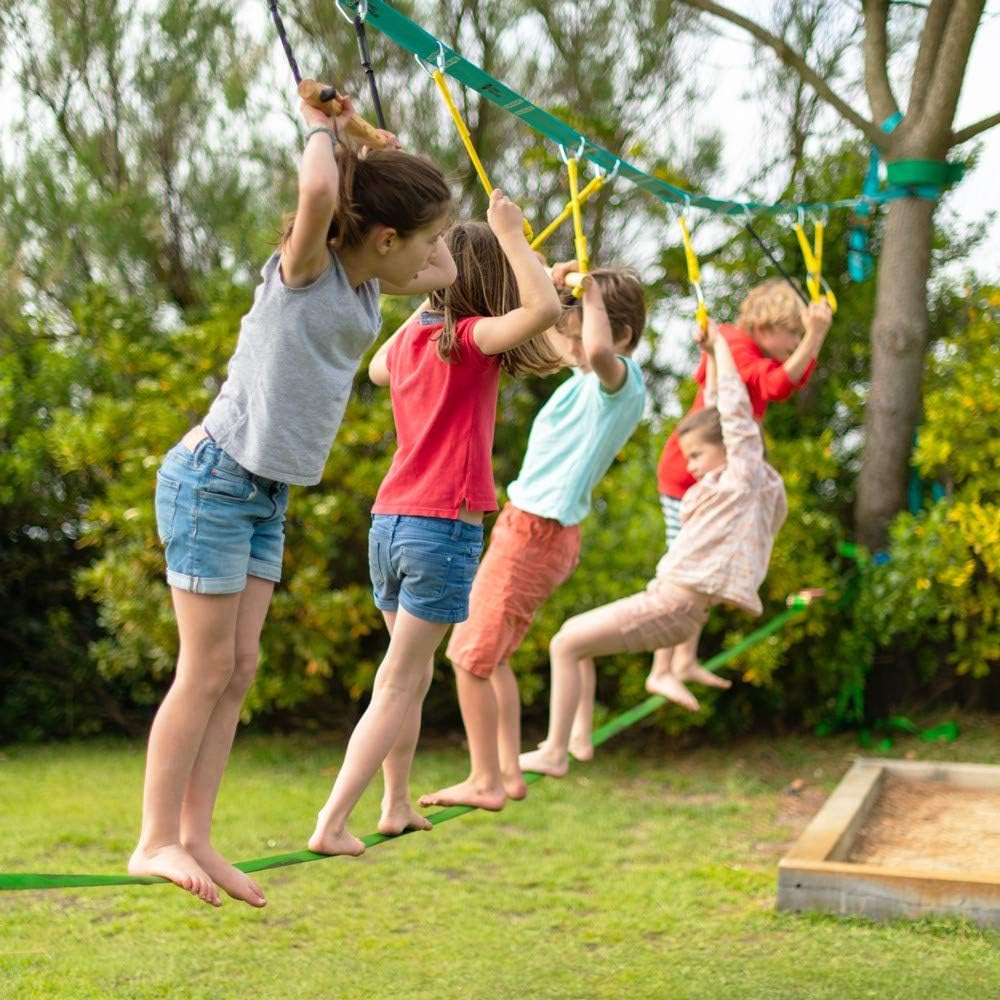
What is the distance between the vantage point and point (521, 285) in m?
2.61

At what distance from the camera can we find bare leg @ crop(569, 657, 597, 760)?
409cm

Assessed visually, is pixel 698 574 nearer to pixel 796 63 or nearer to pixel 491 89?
pixel 491 89

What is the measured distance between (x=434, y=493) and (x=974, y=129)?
4.70 metres

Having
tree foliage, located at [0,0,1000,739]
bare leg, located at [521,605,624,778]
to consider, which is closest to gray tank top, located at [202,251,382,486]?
bare leg, located at [521,605,624,778]

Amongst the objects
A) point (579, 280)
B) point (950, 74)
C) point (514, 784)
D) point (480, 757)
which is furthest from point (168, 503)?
point (950, 74)

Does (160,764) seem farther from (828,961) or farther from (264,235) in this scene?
(264,235)

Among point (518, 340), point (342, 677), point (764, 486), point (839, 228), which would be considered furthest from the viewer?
point (839, 228)

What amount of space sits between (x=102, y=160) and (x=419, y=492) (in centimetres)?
565

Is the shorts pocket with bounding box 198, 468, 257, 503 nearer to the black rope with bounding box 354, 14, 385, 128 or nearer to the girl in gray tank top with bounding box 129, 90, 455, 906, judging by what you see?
the girl in gray tank top with bounding box 129, 90, 455, 906

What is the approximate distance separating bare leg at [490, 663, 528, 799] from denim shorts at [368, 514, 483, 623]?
0.83 metres

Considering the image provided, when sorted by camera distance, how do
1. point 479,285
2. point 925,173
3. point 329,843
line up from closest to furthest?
point 329,843
point 479,285
point 925,173

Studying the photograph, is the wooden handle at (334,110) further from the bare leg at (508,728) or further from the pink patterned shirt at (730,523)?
the pink patterned shirt at (730,523)

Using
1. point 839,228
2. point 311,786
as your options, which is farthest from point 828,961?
point 839,228

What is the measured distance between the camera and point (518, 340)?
2.69 meters
